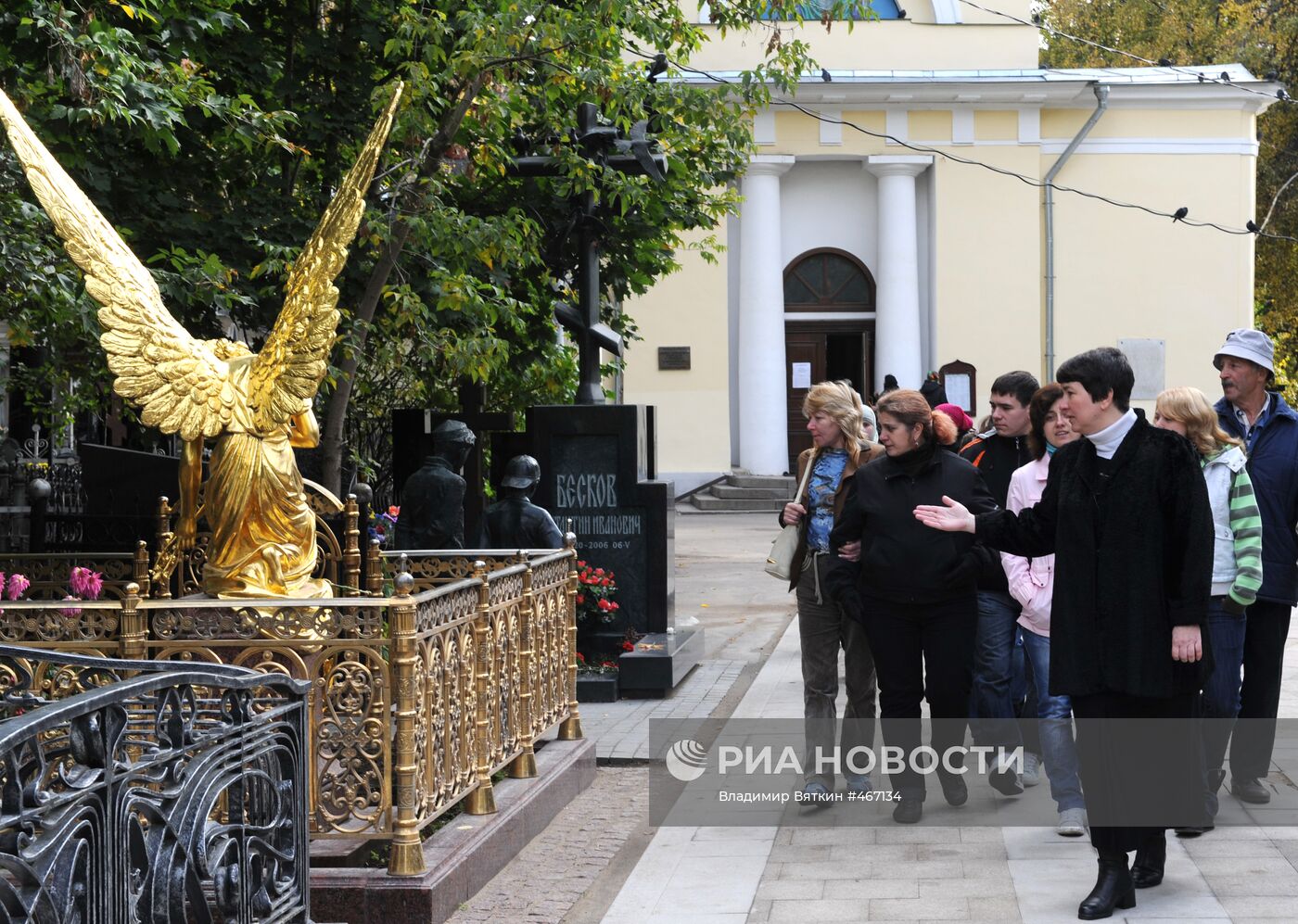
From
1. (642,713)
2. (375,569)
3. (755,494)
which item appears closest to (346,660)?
(375,569)

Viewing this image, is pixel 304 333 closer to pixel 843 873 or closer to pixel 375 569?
pixel 375 569

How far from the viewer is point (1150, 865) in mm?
5477

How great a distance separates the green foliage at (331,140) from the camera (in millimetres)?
8539

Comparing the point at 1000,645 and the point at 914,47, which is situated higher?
the point at 914,47

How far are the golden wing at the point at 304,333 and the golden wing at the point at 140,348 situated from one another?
15cm

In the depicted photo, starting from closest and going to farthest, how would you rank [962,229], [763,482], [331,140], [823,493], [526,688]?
[526,688]
[823,493]
[331,140]
[763,482]
[962,229]

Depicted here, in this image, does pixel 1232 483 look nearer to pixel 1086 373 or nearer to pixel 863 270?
pixel 1086 373

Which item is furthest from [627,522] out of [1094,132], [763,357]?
[1094,132]

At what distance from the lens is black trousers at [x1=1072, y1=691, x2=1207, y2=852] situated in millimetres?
5262

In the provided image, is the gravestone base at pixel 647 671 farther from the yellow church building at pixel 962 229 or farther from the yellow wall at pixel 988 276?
A: the yellow wall at pixel 988 276

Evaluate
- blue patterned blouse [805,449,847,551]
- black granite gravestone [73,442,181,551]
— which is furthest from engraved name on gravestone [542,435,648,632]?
blue patterned blouse [805,449,847,551]

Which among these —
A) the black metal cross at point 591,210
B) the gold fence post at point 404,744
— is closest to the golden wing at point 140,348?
the gold fence post at point 404,744

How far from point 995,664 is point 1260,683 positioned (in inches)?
43.9

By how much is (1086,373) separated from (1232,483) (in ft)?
4.73
